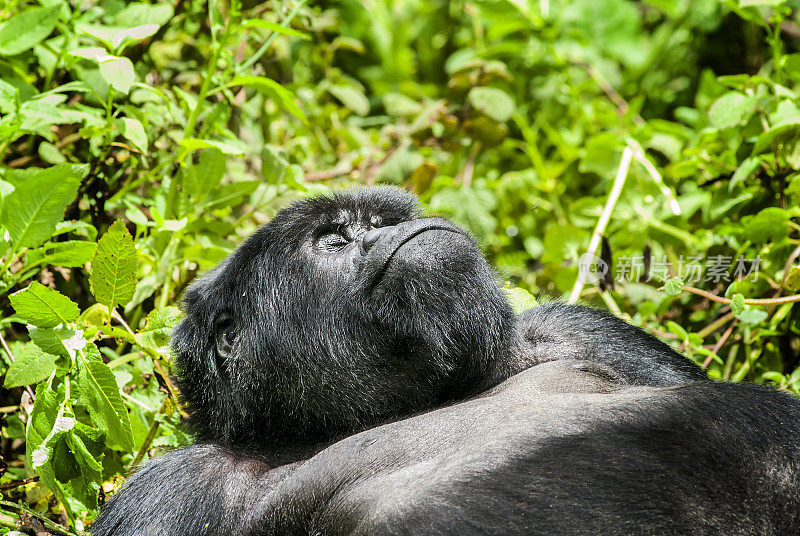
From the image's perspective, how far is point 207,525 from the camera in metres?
2.10

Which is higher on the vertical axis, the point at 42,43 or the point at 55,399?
the point at 42,43

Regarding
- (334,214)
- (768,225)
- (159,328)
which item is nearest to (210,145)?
(334,214)

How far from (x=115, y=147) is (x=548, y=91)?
9.69 ft

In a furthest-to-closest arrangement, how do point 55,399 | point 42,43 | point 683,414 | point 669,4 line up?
point 669,4 < point 42,43 < point 55,399 < point 683,414

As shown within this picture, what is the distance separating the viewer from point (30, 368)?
2.27 meters

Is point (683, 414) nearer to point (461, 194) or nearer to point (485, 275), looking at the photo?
point (485, 275)

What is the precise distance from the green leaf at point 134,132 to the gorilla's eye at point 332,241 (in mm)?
767

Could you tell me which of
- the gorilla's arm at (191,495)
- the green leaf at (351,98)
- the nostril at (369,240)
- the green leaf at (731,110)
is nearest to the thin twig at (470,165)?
the green leaf at (351,98)

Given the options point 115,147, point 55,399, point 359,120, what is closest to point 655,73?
point 359,120

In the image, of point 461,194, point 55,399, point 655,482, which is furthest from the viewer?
point 461,194

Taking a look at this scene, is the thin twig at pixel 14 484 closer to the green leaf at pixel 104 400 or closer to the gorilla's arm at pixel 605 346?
the green leaf at pixel 104 400

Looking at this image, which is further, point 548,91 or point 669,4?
point 669,4

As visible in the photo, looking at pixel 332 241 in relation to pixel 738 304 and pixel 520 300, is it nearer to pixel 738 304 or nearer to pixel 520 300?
pixel 520 300

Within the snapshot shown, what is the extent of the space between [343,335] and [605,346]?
2.76 feet
